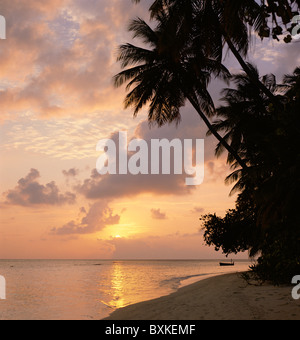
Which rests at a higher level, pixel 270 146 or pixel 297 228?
pixel 270 146

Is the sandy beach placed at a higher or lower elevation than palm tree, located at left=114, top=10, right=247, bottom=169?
lower

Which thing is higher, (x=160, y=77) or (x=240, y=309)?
(x=160, y=77)

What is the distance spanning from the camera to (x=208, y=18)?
1125cm

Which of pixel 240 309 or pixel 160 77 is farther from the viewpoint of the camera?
pixel 160 77

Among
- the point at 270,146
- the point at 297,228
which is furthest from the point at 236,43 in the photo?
the point at 297,228

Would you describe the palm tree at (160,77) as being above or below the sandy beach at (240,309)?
above

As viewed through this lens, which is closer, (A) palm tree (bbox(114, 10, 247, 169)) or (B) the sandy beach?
(B) the sandy beach

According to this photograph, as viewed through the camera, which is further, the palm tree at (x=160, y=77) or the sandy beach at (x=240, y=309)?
the palm tree at (x=160, y=77)

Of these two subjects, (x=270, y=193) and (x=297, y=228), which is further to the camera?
(x=297, y=228)
